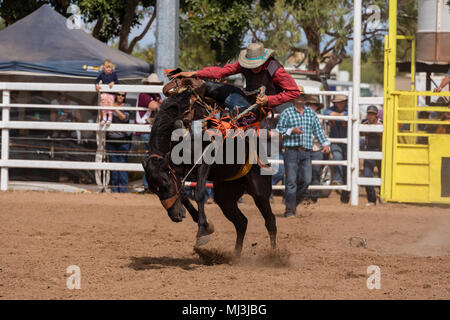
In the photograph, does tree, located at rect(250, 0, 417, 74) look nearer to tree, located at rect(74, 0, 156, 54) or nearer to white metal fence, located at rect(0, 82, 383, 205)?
tree, located at rect(74, 0, 156, 54)

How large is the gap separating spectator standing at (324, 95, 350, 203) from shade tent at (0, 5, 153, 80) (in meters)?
4.58

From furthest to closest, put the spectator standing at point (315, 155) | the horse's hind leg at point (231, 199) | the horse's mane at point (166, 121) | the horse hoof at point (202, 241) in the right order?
the spectator standing at point (315, 155) → the horse's hind leg at point (231, 199) → the horse's mane at point (166, 121) → the horse hoof at point (202, 241)

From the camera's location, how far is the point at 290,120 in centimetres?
1109

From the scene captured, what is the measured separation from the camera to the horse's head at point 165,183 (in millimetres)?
6316

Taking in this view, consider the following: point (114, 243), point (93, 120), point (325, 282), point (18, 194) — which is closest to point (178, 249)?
point (114, 243)

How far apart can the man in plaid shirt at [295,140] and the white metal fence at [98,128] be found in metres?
0.74

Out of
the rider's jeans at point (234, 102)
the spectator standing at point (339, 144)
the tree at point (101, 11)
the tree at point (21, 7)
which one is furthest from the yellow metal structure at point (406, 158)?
the tree at point (21, 7)

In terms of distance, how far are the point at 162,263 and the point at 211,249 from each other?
1.64 feet

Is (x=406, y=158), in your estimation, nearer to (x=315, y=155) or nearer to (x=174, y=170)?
(x=315, y=155)

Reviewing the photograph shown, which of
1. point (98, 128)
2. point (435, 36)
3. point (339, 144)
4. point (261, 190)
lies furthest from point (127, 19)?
point (261, 190)

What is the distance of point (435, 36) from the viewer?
42.0ft

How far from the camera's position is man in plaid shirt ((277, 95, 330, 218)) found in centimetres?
1105

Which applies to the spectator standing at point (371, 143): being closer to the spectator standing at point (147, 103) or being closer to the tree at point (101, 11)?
the spectator standing at point (147, 103)
